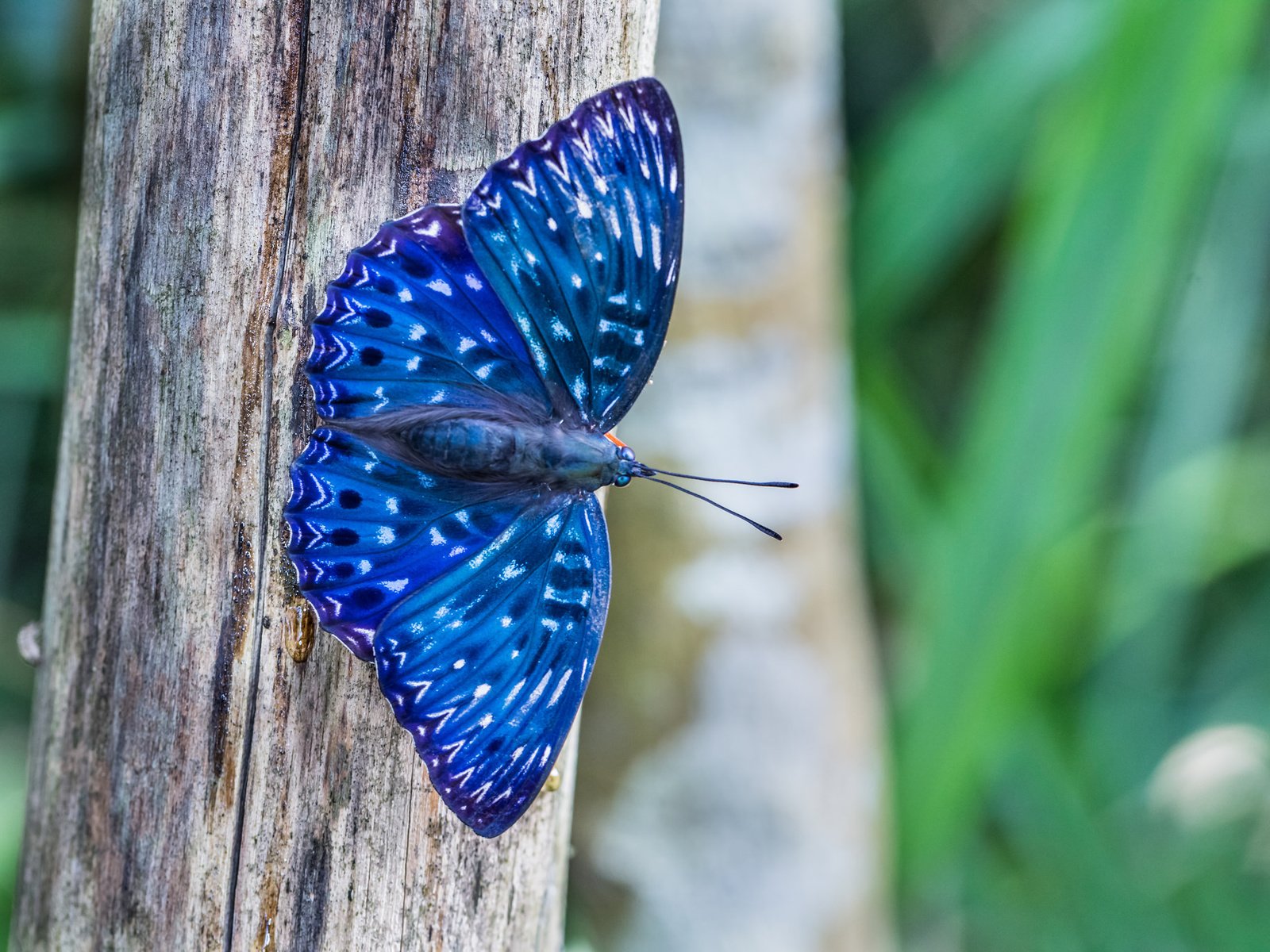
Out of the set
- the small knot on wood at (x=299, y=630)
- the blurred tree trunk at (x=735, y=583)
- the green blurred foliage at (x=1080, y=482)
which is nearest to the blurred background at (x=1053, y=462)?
the green blurred foliage at (x=1080, y=482)

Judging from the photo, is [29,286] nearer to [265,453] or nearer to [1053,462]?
[265,453]

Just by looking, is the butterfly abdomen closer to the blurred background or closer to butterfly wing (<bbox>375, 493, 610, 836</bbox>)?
butterfly wing (<bbox>375, 493, 610, 836</bbox>)

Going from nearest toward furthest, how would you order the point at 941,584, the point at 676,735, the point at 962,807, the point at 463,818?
the point at 463,818 → the point at 676,735 → the point at 941,584 → the point at 962,807

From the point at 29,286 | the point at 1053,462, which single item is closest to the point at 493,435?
the point at 1053,462

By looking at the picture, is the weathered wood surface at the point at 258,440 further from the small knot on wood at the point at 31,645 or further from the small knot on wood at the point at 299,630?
the small knot on wood at the point at 31,645

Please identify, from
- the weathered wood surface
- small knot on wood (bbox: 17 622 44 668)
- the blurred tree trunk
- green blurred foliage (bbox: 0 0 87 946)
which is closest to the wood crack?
the weathered wood surface

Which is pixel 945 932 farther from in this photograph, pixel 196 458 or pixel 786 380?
pixel 196 458

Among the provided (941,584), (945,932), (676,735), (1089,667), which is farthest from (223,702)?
(1089,667)
